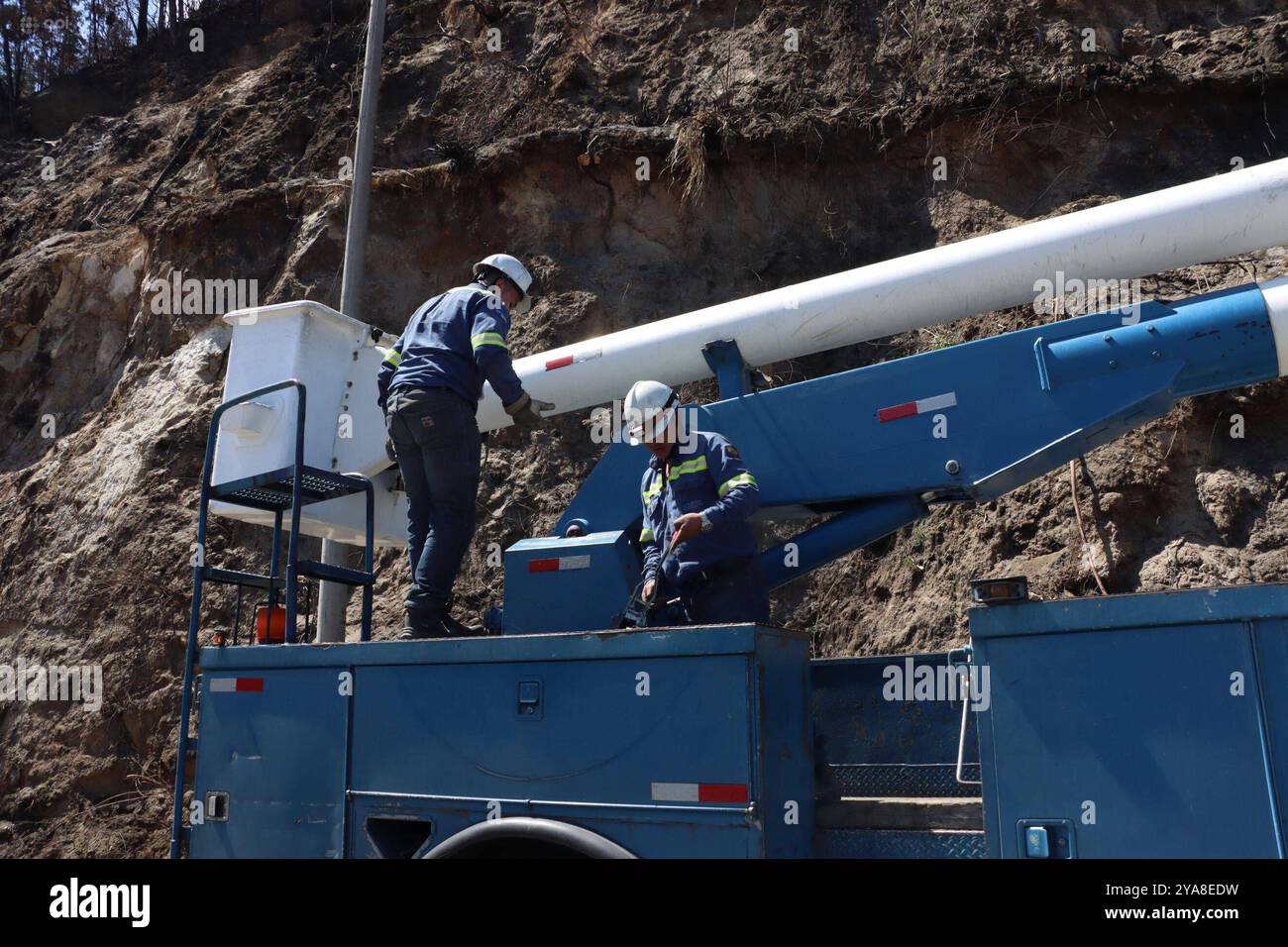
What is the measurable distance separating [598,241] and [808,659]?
8.44 metres

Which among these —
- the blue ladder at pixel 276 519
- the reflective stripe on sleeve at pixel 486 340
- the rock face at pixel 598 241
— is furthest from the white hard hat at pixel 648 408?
the rock face at pixel 598 241

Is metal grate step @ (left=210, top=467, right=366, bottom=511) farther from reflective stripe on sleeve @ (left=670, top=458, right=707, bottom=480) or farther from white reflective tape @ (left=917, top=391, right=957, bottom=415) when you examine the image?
white reflective tape @ (left=917, top=391, right=957, bottom=415)

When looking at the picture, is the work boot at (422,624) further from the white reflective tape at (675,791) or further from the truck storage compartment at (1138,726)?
the truck storage compartment at (1138,726)

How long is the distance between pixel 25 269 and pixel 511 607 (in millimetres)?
13182

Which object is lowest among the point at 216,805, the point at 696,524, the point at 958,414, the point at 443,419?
the point at 216,805

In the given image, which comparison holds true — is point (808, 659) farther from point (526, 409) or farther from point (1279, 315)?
point (1279, 315)

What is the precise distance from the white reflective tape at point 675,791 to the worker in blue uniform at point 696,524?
0.88 meters

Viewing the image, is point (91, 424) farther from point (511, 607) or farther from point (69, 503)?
point (511, 607)

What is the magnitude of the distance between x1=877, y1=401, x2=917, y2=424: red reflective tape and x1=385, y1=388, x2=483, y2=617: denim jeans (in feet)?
6.10

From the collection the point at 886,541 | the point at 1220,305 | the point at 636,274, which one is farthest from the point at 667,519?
the point at 636,274

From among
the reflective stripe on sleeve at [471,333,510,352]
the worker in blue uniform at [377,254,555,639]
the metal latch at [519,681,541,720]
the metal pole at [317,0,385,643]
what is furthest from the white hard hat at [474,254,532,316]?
the metal pole at [317,0,385,643]

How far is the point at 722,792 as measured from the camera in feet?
12.4

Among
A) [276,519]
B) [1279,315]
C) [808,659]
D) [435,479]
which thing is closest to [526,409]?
[435,479]

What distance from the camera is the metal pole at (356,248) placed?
8.66 meters
